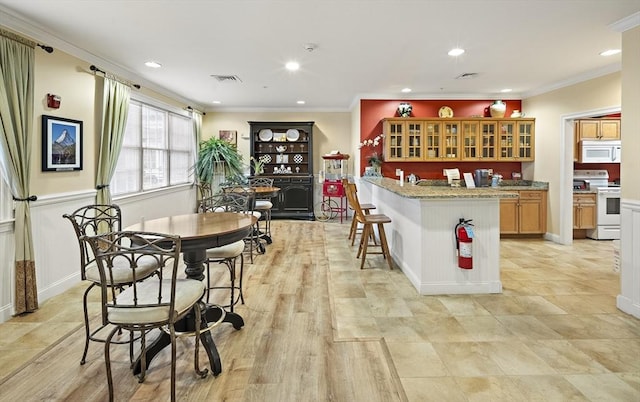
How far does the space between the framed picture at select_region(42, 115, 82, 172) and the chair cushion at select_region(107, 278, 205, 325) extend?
7.31 feet

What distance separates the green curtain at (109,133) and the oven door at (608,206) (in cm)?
705

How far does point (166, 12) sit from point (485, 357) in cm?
349

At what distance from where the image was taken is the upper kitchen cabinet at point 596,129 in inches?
244

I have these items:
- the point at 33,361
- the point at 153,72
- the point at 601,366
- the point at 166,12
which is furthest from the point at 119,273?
the point at 153,72

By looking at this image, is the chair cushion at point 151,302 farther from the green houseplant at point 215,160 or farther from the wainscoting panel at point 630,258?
the green houseplant at point 215,160

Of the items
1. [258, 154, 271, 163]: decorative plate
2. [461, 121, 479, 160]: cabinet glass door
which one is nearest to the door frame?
[461, 121, 479, 160]: cabinet glass door

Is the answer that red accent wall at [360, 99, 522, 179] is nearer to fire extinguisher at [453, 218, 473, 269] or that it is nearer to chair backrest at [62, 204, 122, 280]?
fire extinguisher at [453, 218, 473, 269]

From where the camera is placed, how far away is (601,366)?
233 centimetres

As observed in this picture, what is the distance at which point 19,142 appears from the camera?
10.3 feet

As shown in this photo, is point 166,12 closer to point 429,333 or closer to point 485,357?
point 429,333

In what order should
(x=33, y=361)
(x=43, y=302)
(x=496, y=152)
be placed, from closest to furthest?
(x=33, y=361)
(x=43, y=302)
(x=496, y=152)

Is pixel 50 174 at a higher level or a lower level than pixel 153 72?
lower

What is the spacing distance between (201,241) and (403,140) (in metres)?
4.85

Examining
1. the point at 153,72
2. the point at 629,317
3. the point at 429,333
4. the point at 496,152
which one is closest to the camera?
the point at 429,333
